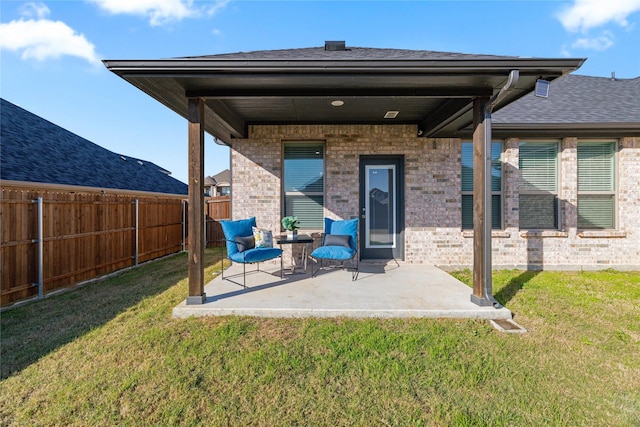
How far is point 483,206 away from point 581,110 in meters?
4.55

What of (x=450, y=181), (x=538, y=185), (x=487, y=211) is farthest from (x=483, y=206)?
(x=538, y=185)

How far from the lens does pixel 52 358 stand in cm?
259

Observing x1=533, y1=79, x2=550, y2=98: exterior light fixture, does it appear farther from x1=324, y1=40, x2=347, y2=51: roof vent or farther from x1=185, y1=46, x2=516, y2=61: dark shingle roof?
x1=324, y1=40, x2=347, y2=51: roof vent

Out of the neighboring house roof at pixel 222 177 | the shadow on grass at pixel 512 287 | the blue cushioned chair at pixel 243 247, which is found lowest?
the shadow on grass at pixel 512 287

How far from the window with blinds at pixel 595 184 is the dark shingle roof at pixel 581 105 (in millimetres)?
588

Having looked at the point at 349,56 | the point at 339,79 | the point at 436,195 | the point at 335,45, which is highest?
the point at 335,45

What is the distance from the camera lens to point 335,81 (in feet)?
11.3

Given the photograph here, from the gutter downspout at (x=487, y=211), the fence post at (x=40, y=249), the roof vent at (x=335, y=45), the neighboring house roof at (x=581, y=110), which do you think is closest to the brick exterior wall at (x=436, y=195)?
the neighboring house roof at (x=581, y=110)

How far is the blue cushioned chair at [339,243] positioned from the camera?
470cm

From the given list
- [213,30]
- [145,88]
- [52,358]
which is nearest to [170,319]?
[52,358]

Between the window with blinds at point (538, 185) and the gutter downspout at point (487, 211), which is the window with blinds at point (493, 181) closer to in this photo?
the window with blinds at point (538, 185)

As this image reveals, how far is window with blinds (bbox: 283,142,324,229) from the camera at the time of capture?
602cm

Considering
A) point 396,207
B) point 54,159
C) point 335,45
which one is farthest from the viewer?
point 54,159

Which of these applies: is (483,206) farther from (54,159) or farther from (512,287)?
(54,159)
